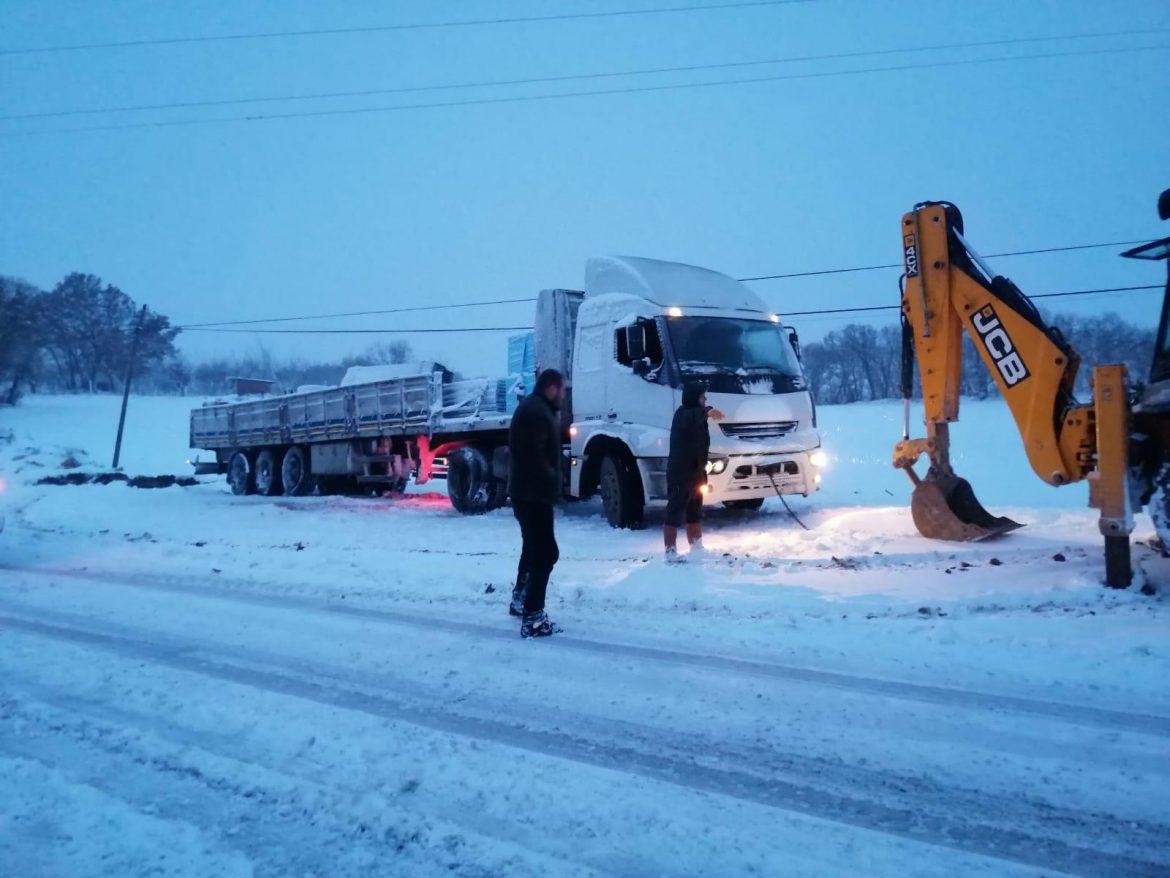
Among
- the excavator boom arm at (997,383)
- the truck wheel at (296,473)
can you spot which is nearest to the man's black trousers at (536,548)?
the excavator boom arm at (997,383)

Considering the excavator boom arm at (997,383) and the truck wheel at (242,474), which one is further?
the truck wheel at (242,474)

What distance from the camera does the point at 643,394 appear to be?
9867 mm

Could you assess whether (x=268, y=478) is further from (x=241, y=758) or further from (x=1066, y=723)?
(x=1066, y=723)

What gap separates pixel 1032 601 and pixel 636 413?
5.28m

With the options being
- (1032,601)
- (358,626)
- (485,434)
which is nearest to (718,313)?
(485,434)

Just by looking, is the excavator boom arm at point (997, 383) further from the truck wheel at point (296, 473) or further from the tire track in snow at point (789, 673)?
the truck wheel at point (296, 473)

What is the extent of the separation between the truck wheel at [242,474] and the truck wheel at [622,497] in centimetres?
1371

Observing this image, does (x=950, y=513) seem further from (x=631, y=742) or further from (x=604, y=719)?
(x=631, y=742)

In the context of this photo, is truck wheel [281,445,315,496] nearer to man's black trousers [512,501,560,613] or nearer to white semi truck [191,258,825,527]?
white semi truck [191,258,825,527]

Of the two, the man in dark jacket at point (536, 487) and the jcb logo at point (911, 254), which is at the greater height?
the jcb logo at point (911, 254)

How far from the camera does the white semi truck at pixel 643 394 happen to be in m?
9.53

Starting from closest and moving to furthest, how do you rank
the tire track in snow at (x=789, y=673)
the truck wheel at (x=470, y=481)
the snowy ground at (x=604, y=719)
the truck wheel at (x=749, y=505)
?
the snowy ground at (x=604, y=719) < the tire track in snow at (x=789, y=673) < the truck wheel at (x=749, y=505) < the truck wheel at (x=470, y=481)

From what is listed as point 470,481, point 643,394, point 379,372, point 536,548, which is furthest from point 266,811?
point 379,372

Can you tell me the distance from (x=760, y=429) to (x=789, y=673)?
5510 millimetres
